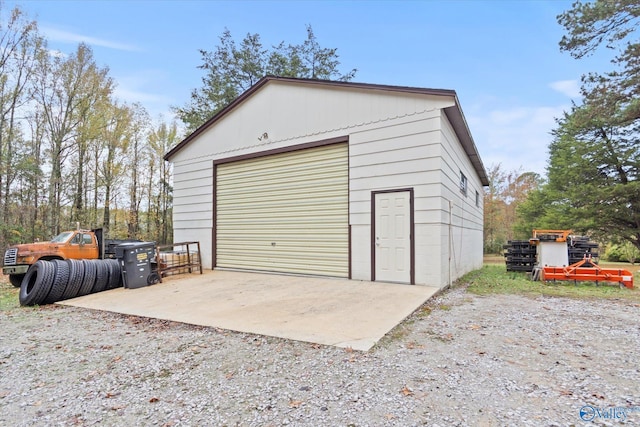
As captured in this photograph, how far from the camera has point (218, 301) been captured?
531 centimetres

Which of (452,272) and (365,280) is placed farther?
(452,272)

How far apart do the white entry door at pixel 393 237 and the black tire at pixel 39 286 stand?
5944mm

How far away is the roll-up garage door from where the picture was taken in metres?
7.21

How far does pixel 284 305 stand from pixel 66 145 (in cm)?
1580

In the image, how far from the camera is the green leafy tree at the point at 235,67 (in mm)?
17531

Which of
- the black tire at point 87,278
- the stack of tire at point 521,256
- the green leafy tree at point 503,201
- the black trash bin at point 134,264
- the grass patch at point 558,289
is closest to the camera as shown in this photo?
the grass patch at point 558,289

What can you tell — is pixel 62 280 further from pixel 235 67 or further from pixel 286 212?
pixel 235 67

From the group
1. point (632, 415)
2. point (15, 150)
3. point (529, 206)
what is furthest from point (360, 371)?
point (529, 206)

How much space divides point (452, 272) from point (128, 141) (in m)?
17.7

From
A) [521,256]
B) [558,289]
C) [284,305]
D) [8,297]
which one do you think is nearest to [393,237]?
[284,305]

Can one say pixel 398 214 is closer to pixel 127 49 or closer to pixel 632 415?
pixel 632 415

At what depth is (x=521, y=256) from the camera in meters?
9.48

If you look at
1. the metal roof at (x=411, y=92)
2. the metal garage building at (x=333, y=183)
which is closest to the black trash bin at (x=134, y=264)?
the metal garage building at (x=333, y=183)

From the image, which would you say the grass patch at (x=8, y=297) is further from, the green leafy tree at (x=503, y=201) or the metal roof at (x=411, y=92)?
the green leafy tree at (x=503, y=201)
